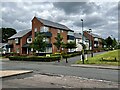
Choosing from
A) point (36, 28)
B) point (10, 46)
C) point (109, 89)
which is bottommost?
point (109, 89)

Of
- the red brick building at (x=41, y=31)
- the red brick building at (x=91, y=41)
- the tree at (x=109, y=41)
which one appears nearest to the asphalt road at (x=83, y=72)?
the red brick building at (x=41, y=31)

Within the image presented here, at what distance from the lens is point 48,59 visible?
33.8 m

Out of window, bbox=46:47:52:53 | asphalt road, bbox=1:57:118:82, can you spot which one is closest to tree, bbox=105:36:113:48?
window, bbox=46:47:52:53

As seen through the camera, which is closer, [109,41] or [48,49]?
[48,49]

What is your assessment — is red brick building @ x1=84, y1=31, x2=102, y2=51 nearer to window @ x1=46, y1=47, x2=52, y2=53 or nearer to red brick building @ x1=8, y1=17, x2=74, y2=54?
red brick building @ x1=8, y1=17, x2=74, y2=54

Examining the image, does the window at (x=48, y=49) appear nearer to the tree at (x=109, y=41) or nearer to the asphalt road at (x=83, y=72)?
Answer: the asphalt road at (x=83, y=72)

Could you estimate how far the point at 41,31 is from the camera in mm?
51750

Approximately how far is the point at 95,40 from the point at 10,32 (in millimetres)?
50556

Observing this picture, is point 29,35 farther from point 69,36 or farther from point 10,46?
point 69,36

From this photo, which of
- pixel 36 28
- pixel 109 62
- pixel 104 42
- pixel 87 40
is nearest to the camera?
pixel 109 62

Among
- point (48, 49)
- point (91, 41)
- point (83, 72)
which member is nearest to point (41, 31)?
point (48, 49)

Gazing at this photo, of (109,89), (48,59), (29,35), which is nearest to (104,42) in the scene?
(29,35)

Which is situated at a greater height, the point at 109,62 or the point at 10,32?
the point at 10,32

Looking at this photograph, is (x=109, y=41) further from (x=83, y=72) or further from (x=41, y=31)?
(x=83, y=72)
